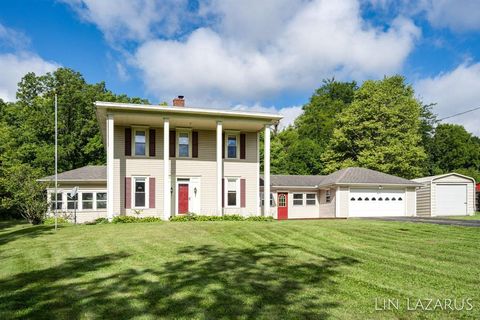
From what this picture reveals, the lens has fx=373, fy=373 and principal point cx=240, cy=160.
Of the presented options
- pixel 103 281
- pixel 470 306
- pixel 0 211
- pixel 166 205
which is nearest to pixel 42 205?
pixel 166 205

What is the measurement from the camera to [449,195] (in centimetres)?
2692

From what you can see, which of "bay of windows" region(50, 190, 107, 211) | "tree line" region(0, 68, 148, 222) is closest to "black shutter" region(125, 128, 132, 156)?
"bay of windows" region(50, 190, 107, 211)

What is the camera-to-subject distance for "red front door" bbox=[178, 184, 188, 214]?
2036cm

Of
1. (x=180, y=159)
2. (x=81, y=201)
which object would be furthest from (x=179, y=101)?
(x=81, y=201)

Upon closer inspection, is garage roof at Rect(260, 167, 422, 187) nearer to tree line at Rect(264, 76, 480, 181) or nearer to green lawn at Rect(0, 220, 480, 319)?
tree line at Rect(264, 76, 480, 181)

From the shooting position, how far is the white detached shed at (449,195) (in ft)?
87.1

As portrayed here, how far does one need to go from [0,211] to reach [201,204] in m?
20.0

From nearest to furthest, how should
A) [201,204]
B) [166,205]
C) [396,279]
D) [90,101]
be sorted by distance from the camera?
[396,279], [166,205], [201,204], [90,101]

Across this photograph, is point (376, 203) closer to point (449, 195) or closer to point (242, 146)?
point (449, 195)

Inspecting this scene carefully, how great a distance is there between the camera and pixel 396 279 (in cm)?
614

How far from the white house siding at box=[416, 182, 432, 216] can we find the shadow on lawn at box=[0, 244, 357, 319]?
2168 cm

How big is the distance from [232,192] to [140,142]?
576cm

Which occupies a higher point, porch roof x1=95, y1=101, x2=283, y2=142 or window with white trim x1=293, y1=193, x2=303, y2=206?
porch roof x1=95, y1=101, x2=283, y2=142

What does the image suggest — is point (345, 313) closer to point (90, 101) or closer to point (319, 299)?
point (319, 299)
